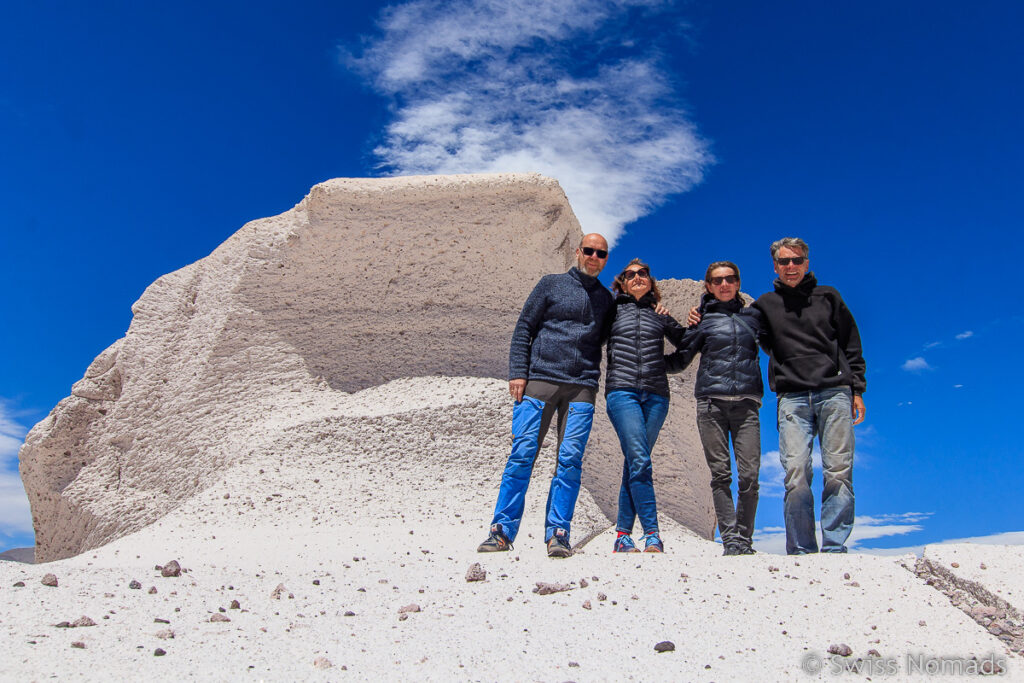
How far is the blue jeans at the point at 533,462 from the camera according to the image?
13.9 ft

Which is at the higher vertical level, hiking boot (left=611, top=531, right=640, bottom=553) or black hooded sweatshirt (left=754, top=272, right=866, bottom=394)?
black hooded sweatshirt (left=754, top=272, right=866, bottom=394)

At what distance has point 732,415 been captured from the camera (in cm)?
432

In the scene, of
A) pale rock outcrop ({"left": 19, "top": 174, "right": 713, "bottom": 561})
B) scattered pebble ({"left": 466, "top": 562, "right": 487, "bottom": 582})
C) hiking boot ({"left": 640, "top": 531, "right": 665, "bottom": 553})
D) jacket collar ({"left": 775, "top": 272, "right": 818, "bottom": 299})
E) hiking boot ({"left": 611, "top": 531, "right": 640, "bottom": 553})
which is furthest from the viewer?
pale rock outcrop ({"left": 19, "top": 174, "right": 713, "bottom": 561})

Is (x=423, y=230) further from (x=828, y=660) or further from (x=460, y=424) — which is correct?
(x=828, y=660)

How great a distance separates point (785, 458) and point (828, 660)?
5.23ft

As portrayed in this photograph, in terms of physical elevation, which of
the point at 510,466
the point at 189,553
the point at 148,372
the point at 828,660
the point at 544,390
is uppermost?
the point at 148,372

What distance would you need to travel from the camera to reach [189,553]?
15.9ft

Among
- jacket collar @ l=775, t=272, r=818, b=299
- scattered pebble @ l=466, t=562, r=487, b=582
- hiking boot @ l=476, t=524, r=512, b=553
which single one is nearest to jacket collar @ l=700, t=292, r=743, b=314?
jacket collar @ l=775, t=272, r=818, b=299

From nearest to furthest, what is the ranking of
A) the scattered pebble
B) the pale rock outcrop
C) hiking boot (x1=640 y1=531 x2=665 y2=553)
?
the scattered pebble < hiking boot (x1=640 y1=531 x2=665 y2=553) < the pale rock outcrop

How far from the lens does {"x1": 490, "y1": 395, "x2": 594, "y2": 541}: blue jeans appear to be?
425cm

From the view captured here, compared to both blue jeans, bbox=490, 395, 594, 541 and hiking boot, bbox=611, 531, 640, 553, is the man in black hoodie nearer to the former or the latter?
hiking boot, bbox=611, 531, 640, 553

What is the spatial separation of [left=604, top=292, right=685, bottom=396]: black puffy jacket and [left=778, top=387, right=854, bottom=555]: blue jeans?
0.71 meters

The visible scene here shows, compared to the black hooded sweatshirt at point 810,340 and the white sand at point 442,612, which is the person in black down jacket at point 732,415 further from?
the white sand at point 442,612

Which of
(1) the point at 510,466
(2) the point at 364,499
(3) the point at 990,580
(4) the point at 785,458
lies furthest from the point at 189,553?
(3) the point at 990,580
